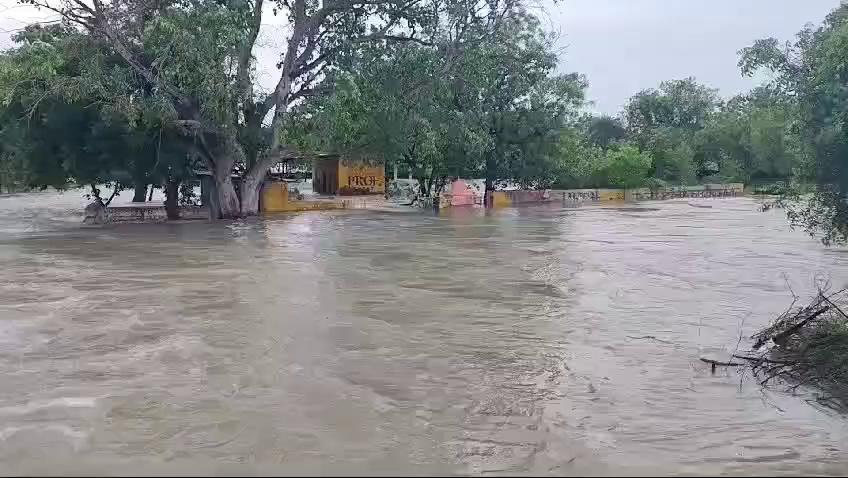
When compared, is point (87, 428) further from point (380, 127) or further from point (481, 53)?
point (380, 127)

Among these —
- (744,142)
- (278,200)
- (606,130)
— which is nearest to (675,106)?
(606,130)

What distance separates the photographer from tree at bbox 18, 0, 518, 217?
21453 mm

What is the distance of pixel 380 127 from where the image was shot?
1121 inches

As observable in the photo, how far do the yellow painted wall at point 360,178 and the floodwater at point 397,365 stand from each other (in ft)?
73.3

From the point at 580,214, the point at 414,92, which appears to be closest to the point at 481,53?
the point at 414,92

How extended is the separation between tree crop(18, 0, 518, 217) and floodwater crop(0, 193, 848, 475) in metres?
6.60

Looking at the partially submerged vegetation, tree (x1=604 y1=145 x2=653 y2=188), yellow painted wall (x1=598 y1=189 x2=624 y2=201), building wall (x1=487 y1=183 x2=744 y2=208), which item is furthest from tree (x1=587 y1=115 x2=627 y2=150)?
the partially submerged vegetation

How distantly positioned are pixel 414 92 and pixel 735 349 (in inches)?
733

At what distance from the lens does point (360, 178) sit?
3972 centimetres

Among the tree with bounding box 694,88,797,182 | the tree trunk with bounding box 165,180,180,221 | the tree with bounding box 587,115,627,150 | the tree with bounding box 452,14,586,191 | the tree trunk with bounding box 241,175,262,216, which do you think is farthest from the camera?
the tree with bounding box 587,115,627,150

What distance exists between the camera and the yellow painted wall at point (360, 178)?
3938cm

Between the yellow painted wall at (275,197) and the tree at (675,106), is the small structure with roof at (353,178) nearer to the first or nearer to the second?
the yellow painted wall at (275,197)

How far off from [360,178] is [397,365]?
32312 mm

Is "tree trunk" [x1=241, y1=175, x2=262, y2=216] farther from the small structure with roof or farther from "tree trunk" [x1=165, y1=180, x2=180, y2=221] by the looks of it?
the small structure with roof
